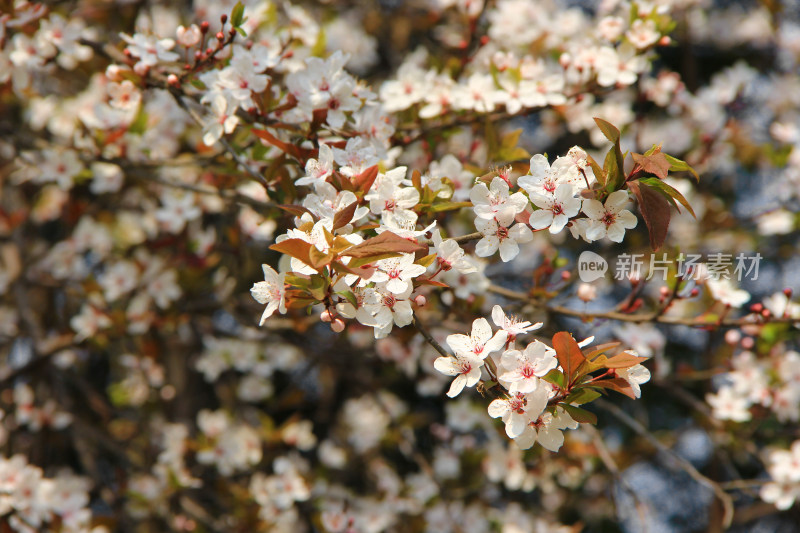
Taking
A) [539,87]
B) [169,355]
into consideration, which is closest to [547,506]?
[169,355]

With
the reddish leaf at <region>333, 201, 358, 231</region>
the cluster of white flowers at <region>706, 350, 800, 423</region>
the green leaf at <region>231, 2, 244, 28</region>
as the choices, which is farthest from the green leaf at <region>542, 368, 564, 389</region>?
the cluster of white flowers at <region>706, 350, 800, 423</region>

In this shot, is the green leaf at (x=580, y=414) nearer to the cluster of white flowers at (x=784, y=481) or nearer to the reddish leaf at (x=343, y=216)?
the reddish leaf at (x=343, y=216)

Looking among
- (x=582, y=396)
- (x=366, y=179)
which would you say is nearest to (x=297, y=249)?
(x=366, y=179)

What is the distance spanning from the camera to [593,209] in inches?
51.4

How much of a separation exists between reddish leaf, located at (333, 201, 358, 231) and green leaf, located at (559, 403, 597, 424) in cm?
56

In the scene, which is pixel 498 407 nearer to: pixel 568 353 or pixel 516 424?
pixel 516 424

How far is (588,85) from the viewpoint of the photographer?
216 centimetres

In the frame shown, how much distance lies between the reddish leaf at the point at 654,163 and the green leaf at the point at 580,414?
457mm

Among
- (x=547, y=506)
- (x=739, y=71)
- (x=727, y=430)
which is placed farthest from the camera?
(x=547, y=506)

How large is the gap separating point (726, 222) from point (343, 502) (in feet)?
7.08

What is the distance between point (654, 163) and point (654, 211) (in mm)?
90

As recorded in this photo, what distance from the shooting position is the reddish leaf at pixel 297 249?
1212mm

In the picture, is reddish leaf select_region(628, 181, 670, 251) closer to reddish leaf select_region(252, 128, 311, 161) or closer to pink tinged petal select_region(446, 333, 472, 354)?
pink tinged petal select_region(446, 333, 472, 354)

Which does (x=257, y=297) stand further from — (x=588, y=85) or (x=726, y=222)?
(x=726, y=222)
